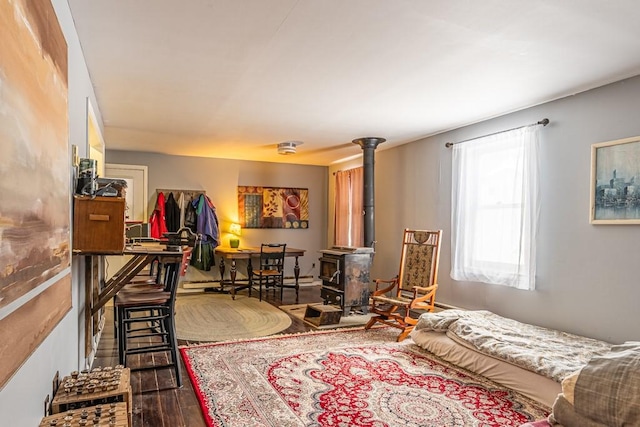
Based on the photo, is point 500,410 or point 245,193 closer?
point 500,410

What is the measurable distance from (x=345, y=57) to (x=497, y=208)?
8.15ft

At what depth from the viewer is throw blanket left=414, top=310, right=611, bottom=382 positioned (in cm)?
278

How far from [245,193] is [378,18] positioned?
5.46 metres

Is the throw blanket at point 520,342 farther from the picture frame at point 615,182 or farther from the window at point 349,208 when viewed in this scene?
the window at point 349,208

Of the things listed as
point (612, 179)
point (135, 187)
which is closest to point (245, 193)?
point (135, 187)

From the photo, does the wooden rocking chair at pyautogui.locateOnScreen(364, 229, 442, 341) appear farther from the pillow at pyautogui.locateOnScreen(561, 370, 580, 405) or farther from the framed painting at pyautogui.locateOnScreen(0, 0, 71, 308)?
the framed painting at pyautogui.locateOnScreen(0, 0, 71, 308)

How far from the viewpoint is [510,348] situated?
3037mm

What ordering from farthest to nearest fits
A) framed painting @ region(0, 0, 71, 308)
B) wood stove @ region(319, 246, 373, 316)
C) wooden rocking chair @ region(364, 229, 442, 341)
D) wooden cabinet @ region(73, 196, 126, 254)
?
1. wood stove @ region(319, 246, 373, 316)
2. wooden rocking chair @ region(364, 229, 442, 341)
3. wooden cabinet @ region(73, 196, 126, 254)
4. framed painting @ region(0, 0, 71, 308)

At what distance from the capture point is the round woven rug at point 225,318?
423cm

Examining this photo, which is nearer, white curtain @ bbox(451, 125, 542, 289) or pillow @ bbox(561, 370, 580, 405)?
pillow @ bbox(561, 370, 580, 405)

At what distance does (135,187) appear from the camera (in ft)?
21.9

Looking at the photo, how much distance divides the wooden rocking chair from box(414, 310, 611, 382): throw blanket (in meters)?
0.33

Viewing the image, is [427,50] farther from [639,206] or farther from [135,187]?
[135,187]

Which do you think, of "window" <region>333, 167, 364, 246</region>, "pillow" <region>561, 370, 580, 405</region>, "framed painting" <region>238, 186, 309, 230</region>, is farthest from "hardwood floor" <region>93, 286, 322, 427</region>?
"framed painting" <region>238, 186, 309, 230</region>
